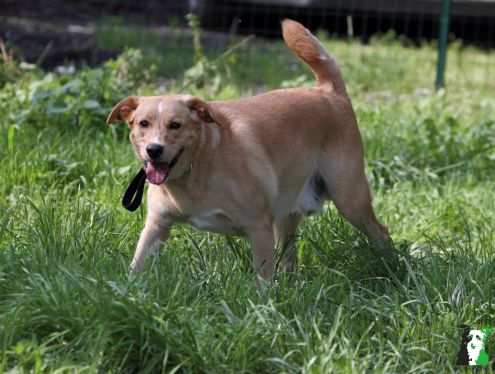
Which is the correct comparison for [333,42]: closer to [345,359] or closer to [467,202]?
[467,202]

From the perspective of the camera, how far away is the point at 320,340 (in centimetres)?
319

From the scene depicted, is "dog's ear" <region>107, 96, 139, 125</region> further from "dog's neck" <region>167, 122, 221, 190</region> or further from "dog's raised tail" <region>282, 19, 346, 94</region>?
"dog's raised tail" <region>282, 19, 346, 94</region>

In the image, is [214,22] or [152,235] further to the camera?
[214,22]

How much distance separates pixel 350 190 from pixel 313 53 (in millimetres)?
674

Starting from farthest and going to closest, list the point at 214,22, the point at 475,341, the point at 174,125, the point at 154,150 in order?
the point at 214,22, the point at 174,125, the point at 154,150, the point at 475,341

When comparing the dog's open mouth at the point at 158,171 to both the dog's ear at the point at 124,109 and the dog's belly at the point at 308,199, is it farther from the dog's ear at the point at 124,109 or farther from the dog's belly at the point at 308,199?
the dog's belly at the point at 308,199

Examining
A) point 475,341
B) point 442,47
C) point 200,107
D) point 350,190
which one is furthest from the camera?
point 442,47

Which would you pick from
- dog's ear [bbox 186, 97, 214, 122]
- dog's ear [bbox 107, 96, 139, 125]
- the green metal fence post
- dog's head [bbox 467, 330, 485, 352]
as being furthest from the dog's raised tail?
the green metal fence post

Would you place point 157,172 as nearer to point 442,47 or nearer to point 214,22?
point 442,47

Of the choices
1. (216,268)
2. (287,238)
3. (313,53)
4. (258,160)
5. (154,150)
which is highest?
(313,53)

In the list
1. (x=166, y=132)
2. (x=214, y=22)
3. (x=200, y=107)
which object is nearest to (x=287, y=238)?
(x=200, y=107)

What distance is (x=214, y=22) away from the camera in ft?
34.9

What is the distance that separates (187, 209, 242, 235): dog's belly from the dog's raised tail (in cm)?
99

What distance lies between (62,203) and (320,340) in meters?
1.82
